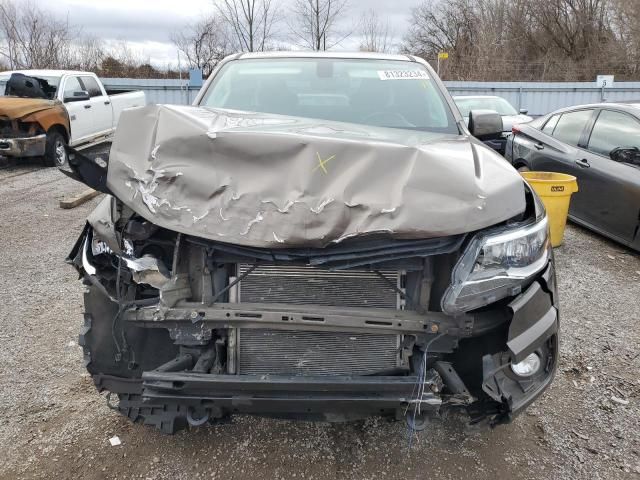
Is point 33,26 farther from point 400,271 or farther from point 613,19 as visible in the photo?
point 613,19

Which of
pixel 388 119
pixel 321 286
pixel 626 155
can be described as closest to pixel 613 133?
pixel 626 155

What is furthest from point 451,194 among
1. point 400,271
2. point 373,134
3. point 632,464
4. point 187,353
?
point 632,464

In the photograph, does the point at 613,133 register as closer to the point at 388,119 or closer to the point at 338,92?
the point at 388,119

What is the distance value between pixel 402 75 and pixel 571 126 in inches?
141

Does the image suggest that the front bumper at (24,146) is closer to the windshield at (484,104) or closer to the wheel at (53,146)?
the wheel at (53,146)

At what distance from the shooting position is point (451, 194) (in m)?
1.93

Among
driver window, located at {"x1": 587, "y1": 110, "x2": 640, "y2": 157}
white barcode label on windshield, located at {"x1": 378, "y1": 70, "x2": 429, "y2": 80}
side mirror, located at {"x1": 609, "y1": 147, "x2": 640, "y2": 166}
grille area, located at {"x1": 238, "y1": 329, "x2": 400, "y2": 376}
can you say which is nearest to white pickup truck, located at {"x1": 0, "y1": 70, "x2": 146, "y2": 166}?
white barcode label on windshield, located at {"x1": 378, "y1": 70, "x2": 429, "y2": 80}

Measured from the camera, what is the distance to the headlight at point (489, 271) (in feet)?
6.25

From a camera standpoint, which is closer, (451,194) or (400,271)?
(451,194)

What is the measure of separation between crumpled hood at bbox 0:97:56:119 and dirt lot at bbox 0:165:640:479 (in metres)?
6.73

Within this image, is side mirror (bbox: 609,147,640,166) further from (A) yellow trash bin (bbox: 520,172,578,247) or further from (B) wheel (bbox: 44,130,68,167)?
(B) wheel (bbox: 44,130,68,167)

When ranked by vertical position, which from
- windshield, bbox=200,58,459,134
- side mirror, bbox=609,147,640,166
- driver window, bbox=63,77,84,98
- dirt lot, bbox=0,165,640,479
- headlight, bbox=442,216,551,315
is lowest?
dirt lot, bbox=0,165,640,479

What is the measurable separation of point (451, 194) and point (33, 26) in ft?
82.2

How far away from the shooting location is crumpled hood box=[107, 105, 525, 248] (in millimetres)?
1864
